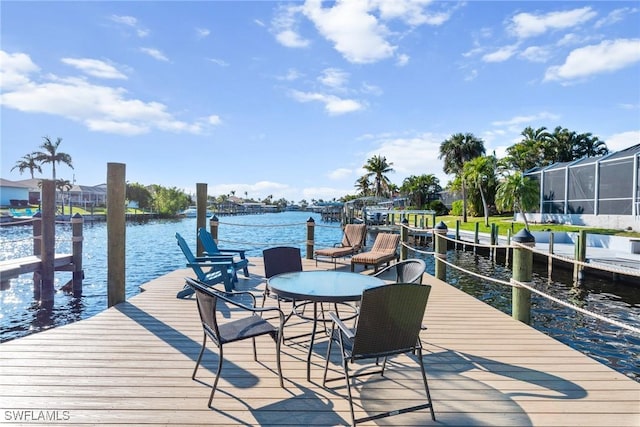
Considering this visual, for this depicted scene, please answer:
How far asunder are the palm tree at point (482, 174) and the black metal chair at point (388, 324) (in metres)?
32.4

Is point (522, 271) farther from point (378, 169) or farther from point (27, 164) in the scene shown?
point (27, 164)

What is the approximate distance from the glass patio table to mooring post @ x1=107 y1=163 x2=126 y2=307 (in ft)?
8.00

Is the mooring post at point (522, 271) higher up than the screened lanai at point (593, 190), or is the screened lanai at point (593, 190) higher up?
the screened lanai at point (593, 190)

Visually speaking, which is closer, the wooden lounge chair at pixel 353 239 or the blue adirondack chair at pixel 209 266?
the blue adirondack chair at pixel 209 266

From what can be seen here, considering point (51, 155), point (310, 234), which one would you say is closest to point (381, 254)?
point (310, 234)

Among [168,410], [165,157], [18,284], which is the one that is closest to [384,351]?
[168,410]

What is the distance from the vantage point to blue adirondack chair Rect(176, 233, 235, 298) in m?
4.86

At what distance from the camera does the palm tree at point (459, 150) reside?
44781 millimetres

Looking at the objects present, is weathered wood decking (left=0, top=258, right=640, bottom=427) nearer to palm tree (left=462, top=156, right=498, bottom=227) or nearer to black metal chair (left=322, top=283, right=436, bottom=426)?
black metal chair (left=322, top=283, right=436, bottom=426)

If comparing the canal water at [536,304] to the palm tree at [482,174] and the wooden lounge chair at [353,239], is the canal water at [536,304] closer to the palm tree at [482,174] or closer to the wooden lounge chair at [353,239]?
the wooden lounge chair at [353,239]

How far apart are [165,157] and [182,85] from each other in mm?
20364

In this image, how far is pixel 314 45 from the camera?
9.47 metres

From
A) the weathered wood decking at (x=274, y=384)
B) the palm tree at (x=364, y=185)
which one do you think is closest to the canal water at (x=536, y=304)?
the weathered wood decking at (x=274, y=384)

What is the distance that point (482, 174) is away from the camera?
3241 centimetres
